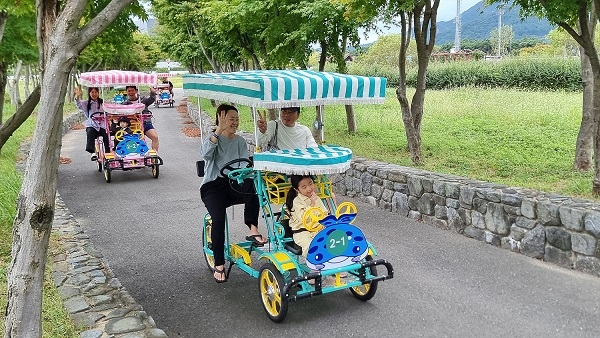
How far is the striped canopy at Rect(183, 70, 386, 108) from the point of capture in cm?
488

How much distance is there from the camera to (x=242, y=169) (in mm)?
5738

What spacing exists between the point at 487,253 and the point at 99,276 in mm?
4564

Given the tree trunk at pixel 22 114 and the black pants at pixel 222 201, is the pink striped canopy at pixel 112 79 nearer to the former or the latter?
the tree trunk at pixel 22 114

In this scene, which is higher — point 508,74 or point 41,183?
point 508,74

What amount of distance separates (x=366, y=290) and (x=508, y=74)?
30.2m

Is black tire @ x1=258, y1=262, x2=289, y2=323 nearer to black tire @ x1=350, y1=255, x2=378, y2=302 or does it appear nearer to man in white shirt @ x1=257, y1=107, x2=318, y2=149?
black tire @ x1=350, y1=255, x2=378, y2=302

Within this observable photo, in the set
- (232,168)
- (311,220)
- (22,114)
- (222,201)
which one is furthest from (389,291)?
(22,114)

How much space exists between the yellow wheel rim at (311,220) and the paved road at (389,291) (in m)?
0.86

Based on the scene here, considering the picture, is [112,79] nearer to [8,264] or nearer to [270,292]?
[8,264]

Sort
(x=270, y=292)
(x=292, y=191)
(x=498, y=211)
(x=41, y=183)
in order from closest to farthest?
1. (x=41, y=183)
2. (x=270, y=292)
3. (x=292, y=191)
4. (x=498, y=211)

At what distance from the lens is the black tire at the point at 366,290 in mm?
5320

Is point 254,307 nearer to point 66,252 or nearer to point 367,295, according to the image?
point 367,295

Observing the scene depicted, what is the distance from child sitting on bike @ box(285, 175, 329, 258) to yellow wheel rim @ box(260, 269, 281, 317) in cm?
39

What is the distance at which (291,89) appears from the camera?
16.2ft
